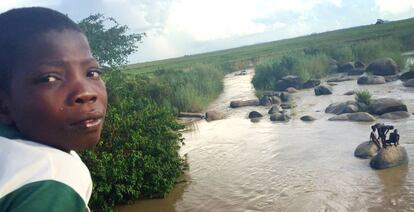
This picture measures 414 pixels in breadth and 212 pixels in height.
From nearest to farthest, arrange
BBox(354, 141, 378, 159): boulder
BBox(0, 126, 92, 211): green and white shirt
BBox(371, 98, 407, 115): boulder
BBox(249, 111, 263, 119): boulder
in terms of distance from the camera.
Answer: BBox(0, 126, 92, 211): green and white shirt → BBox(354, 141, 378, 159): boulder → BBox(371, 98, 407, 115): boulder → BBox(249, 111, 263, 119): boulder

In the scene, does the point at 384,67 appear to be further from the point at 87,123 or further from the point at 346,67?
the point at 87,123

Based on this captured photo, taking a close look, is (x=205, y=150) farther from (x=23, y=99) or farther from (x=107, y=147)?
(x=23, y=99)

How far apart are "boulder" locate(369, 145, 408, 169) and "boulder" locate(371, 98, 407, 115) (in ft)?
17.0

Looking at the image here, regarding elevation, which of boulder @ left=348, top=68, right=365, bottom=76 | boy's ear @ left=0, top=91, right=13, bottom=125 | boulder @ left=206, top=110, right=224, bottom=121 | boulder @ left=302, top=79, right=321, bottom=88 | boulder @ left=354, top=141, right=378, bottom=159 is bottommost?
boulder @ left=206, top=110, right=224, bottom=121

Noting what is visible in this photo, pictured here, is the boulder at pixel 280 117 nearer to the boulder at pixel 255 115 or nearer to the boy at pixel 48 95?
the boulder at pixel 255 115

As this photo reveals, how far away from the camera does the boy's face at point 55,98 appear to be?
3.81ft

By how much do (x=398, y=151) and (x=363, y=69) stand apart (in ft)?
59.8

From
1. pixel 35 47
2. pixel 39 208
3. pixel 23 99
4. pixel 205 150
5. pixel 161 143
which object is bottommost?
pixel 205 150

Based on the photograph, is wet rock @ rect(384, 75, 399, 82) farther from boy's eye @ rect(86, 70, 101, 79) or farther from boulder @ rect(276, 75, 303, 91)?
boy's eye @ rect(86, 70, 101, 79)

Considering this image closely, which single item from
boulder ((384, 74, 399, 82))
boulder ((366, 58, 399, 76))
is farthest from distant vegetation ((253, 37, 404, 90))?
boulder ((384, 74, 399, 82))

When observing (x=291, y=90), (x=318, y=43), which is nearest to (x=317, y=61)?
(x=291, y=90)

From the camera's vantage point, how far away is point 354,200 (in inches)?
268

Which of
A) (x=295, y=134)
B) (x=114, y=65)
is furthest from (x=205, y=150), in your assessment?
(x=114, y=65)

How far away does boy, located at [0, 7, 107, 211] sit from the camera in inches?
41.7
